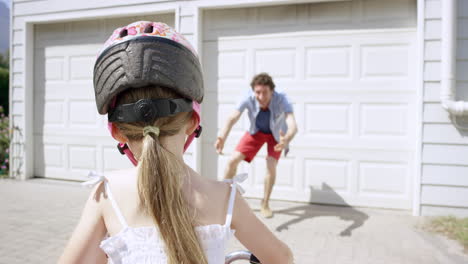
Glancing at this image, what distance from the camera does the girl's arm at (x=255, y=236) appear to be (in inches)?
44.6

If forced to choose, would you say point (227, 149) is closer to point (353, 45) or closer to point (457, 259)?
point (353, 45)

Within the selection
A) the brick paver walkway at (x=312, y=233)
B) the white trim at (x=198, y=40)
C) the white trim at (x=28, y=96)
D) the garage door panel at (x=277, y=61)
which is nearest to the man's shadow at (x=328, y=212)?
the brick paver walkway at (x=312, y=233)

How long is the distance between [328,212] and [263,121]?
1.40m

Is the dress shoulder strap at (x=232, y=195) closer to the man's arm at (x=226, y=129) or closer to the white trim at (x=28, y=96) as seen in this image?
the man's arm at (x=226, y=129)

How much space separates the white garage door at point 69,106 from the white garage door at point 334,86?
210 centimetres

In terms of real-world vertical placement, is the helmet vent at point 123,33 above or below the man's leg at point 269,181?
above

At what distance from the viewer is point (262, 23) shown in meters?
5.06

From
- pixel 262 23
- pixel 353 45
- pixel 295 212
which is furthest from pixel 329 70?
pixel 295 212

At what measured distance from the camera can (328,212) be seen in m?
4.52

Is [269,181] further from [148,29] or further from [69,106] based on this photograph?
[69,106]

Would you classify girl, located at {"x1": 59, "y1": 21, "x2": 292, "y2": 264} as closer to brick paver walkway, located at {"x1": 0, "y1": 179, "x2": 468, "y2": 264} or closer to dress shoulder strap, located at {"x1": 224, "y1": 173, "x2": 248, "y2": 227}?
dress shoulder strap, located at {"x1": 224, "y1": 173, "x2": 248, "y2": 227}

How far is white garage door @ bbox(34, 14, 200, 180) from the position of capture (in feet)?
19.7

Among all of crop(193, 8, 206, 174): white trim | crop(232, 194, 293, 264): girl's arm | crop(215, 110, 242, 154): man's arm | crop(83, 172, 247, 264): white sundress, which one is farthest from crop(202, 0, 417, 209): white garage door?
crop(83, 172, 247, 264): white sundress

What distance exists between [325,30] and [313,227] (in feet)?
8.39
